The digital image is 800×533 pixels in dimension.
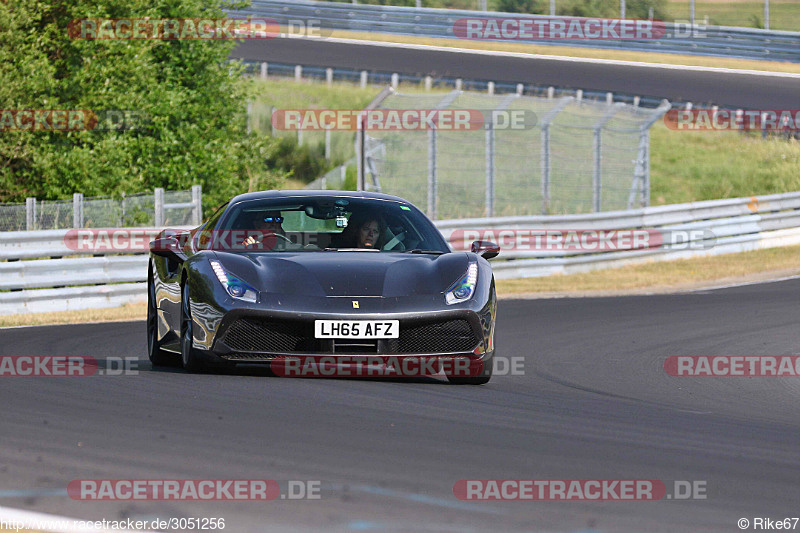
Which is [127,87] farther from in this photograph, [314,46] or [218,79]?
[314,46]

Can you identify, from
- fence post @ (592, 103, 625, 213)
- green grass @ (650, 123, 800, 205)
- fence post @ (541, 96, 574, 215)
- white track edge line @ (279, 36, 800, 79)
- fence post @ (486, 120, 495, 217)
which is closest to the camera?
fence post @ (486, 120, 495, 217)

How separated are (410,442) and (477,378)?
2.47 metres

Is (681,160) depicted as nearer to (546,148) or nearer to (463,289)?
(546,148)

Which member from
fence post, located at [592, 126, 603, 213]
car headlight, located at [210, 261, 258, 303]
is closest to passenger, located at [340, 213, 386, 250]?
car headlight, located at [210, 261, 258, 303]

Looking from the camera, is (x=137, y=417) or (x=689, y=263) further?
(x=689, y=263)

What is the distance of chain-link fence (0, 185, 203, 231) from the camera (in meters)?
16.6

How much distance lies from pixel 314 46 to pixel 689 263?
2594cm

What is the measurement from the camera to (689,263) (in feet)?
71.4

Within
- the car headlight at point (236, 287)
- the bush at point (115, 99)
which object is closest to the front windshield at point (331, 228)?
the car headlight at point (236, 287)

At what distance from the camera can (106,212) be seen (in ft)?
57.3

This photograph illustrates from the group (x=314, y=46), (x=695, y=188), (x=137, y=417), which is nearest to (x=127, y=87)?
(x=695, y=188)

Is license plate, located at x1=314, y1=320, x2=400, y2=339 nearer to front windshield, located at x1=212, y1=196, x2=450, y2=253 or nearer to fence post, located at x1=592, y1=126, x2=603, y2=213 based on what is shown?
front windshield, located at x1=212, y1=196, x2=450, y2=253

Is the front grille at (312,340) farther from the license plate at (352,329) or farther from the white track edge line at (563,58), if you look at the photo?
A: the white track edge line at (563,58)

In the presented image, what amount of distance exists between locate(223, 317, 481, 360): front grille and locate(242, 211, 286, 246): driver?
3.30 ft
